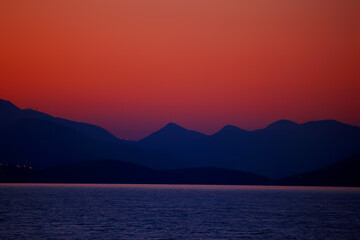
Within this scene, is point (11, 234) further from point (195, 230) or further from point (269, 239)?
point (269, 239)

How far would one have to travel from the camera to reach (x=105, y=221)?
101m

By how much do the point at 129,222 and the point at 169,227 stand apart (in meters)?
10.6

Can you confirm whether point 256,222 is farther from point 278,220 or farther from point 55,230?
point 55,230

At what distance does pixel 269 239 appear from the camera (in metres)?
78.0

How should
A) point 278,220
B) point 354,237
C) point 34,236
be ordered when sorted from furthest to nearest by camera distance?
point 278,220 → point 354,237 → point 34,236

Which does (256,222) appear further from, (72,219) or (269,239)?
(72,219)

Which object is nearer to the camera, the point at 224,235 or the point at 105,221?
the point at 224,235

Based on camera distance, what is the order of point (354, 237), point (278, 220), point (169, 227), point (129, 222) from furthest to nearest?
1. point (278, 220)
2. point (129, 222)
3. point (169, 227)
4. point (354, 237)

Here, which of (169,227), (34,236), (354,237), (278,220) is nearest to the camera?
(34,236)

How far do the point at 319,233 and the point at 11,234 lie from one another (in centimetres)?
4488

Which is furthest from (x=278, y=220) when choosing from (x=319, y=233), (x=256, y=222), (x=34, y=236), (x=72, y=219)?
(x=34, y=236)

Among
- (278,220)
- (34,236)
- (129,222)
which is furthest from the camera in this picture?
(278,220)

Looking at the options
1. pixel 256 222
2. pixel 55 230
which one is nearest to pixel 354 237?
pixel 256 222

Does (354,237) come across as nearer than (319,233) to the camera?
Yes
